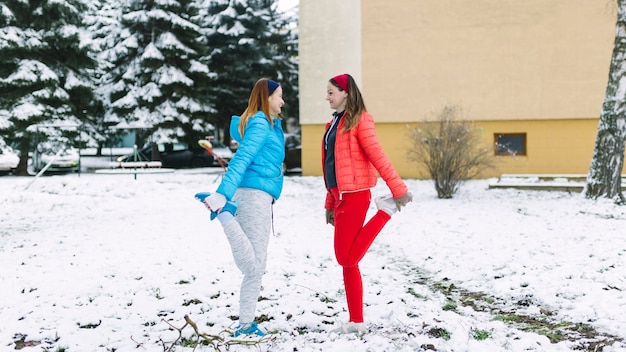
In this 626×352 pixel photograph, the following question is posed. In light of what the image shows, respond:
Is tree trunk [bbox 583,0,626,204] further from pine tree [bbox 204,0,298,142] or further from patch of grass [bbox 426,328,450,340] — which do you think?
pine tree [bbox 204,0,298,142]

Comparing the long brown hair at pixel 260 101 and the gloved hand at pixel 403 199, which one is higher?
the long brown hair at pixel 260 101

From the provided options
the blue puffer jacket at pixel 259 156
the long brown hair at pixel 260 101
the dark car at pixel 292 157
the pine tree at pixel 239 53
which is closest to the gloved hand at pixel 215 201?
the blue puffer jacket at pixel 259 156

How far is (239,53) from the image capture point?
29734 millimetres

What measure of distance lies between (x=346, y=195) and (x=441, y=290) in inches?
87.5

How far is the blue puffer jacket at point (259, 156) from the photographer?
365 cm

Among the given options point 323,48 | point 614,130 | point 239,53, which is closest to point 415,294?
point 614,130

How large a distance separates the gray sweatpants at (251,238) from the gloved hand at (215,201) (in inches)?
12.5

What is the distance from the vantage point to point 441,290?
5523 mm

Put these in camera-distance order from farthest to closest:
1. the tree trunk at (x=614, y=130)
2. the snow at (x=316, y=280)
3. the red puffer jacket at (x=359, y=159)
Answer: the tree trunk at (x=614, y=130) → the snow at (x=316, y=280) → the red puffer jacket at (x=359, y=159)

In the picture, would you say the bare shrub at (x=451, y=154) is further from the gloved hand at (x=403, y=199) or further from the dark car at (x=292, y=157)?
the dark car at (x=292, y=157)

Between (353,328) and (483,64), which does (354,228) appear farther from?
(483,64)

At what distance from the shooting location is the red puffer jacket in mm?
3793

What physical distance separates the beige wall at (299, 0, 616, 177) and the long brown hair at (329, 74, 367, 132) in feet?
51.2

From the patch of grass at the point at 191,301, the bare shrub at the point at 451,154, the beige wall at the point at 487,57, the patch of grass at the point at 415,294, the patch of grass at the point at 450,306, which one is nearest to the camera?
the patch of grass at the point at 450,306
